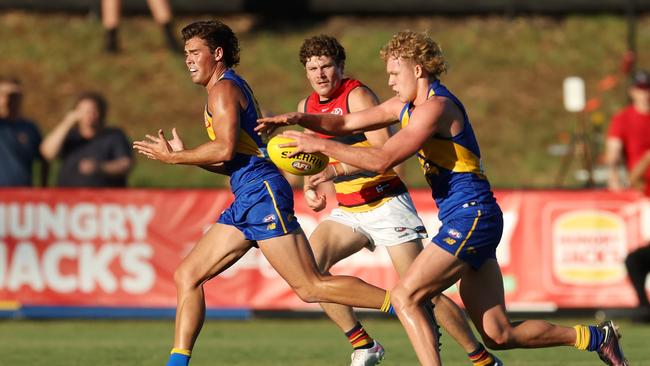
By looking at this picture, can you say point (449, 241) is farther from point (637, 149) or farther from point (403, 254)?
point (637, 149)

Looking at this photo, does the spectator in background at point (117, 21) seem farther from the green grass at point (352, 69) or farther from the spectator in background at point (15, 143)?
the spectator in background at point (15, 143)

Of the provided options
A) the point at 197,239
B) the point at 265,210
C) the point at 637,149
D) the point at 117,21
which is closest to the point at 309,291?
Answer: the point at 265,210

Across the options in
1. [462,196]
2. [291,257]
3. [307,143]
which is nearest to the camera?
[307,143]

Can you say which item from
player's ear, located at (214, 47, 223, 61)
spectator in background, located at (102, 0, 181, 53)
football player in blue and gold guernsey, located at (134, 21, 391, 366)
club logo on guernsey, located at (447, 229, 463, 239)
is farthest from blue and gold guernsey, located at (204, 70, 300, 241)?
spectator in background, located at (102, 0, 181, 53)

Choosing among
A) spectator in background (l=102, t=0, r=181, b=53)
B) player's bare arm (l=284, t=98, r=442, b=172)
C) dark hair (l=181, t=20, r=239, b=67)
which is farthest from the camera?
spectator in background (l=102, t=0, r=181, b=53)

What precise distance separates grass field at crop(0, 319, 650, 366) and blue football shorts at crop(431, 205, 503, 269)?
2529mm

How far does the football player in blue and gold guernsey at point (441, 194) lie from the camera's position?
711 centimetres

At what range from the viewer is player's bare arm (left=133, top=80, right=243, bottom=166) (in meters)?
7.62

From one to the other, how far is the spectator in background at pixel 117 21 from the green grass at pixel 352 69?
0.88 feet

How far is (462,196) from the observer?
7367 mm

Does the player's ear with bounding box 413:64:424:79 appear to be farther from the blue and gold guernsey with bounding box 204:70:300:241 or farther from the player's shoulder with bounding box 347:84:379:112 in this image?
the player's shoulder with bounding box 347:84:379:112

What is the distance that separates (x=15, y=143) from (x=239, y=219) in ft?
22.1

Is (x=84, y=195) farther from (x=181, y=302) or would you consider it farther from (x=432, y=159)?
(x=432, y=159)

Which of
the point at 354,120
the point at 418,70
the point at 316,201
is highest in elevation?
the point at 418,70
